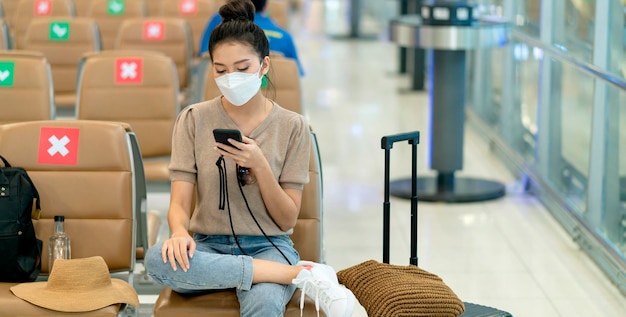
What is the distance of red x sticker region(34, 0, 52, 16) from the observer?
320 inches

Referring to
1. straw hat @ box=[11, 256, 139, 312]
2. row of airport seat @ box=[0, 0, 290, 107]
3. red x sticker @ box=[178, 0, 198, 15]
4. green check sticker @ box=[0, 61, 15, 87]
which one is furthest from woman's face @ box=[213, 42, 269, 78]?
red x sticker @ box=[178, 0, 198, 15]

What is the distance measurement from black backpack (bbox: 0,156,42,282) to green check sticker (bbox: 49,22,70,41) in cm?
340

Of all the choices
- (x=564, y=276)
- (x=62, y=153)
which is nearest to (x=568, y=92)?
(x=564, y=276)

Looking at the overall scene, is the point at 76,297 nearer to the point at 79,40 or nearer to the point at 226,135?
the point at 226,135

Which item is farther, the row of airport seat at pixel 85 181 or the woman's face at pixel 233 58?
the row of airport seat at pixel 85 181

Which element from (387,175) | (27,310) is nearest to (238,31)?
(387,175)

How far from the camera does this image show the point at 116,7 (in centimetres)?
808

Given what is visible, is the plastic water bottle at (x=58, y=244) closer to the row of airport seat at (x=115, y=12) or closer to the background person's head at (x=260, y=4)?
the background person's head at (x=260, y=4)

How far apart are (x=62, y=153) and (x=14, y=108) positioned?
5.03 feet

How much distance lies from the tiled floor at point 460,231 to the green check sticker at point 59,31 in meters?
1.23

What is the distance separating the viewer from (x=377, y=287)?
3.00 m

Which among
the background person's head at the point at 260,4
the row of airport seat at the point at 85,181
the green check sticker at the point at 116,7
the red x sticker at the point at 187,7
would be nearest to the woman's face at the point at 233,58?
the row of airport seat at the point at 85,181

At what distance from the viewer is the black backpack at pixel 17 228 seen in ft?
10.4

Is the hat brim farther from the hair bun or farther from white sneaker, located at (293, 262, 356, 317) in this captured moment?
the hair bun
